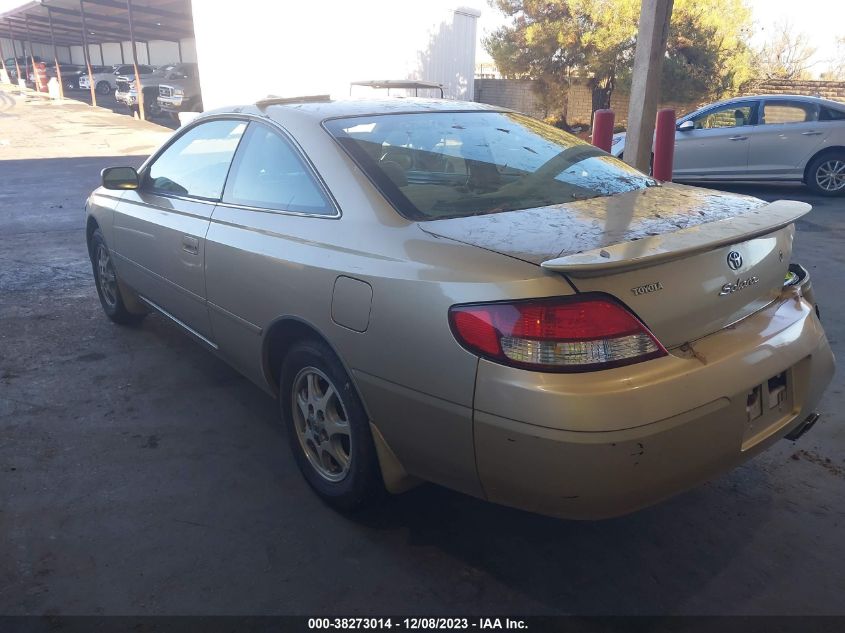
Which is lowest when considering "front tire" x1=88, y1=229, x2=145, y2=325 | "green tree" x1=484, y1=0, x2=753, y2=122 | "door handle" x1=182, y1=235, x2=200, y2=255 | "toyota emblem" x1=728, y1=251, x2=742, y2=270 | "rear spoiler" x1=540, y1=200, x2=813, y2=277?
"front tire" x1=88, y1=229, x2=145, y2=325

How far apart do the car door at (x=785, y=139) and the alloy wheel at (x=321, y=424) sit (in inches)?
373

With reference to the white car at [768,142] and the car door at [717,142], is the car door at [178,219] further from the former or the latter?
the car door at [717,142]

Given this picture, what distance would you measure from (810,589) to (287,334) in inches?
82.1

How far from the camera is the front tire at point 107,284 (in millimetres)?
4836

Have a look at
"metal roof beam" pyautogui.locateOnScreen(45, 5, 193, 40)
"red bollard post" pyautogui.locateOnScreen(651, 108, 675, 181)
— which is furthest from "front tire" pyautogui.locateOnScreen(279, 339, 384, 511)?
"metal roof beam" pyautogui.locateOnScreen(45, 5, 193, 40)

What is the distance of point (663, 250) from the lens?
82.7 inches

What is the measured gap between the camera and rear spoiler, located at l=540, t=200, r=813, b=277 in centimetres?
199

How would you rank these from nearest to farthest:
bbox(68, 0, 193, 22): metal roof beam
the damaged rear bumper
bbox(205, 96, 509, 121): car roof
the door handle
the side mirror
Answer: the damaged rear bumper < bbox(205, 96, 509, 121): car roof < the door handle < the side mirror < bbox(68, 0, 193, 22): metal roof beam

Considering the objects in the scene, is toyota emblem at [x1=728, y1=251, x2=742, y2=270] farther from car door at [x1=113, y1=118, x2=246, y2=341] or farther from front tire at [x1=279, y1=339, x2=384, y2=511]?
car door at [x1=113, y1=118, x2=246, y2=341]

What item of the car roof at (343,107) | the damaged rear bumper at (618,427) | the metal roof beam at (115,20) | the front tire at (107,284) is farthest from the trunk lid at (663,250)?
the metal roof beam at (115,20)

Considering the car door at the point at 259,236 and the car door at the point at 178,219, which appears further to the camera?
the car door at the point at 178,219

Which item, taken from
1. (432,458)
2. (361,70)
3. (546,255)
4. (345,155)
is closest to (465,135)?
(345,155)

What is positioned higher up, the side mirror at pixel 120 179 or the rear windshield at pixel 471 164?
the rear windshield at pixel 471 164

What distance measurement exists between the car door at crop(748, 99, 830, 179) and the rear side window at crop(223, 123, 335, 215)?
30.0ft
